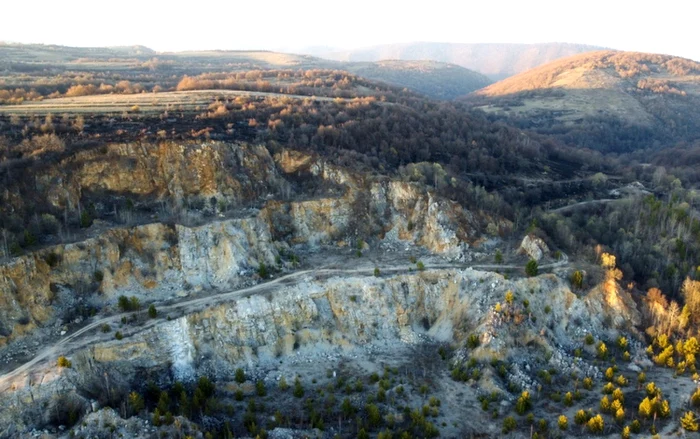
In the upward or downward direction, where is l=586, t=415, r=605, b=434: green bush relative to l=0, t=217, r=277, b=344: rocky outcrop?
downward

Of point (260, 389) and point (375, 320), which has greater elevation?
point (375, 320)

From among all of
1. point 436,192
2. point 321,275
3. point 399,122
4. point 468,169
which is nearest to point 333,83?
point 399,122

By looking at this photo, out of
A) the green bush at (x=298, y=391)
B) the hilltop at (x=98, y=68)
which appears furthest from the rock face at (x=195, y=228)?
the hilltop at (x=98, y=68)

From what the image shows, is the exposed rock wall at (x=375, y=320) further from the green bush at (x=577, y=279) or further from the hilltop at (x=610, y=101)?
the hilltop at (x=610, y=101)

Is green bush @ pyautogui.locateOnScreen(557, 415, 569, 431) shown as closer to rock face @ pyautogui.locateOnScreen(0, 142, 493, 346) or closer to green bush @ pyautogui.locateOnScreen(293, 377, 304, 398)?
green bush @ pyautogui.locateOnScreen(293, 377, 304, 398)

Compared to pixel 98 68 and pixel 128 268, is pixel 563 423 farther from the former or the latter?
pixel 98 68

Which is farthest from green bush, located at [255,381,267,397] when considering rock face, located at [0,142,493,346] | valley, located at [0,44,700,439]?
rock face, located at [0,142,493,346]

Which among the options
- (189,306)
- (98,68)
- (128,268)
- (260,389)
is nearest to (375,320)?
(260,389)
